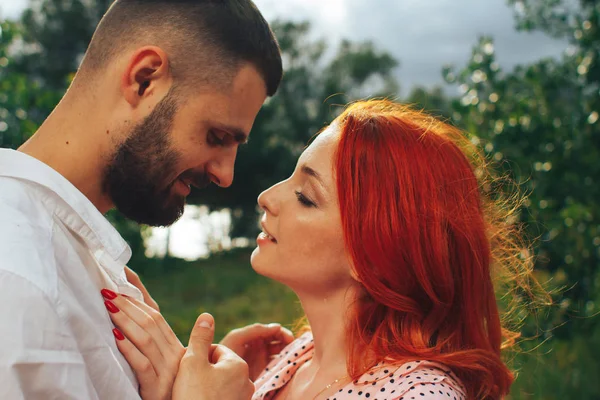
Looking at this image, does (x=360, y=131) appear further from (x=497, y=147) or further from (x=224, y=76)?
(x=497, y=147)

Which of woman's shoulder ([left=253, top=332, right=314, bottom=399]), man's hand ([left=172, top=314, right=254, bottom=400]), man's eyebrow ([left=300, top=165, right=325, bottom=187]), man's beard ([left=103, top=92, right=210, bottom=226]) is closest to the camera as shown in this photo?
man's hand ([left=172, top=314, right=254, bottom=400])

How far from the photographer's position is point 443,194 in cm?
238

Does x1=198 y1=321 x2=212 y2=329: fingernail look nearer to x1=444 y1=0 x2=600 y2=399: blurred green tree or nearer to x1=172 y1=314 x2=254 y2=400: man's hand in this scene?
x1=172 y1=314 x2=254 y2=400: man's hand

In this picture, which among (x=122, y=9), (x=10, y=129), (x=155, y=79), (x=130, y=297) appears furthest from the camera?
(x=10, y=129)

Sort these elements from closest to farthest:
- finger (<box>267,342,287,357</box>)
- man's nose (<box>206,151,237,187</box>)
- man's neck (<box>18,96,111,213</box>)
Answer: man's neck (<box>18,96,111,213</box>)
man's nose (<box>206,151,237,187</box>)
finger (<box>267,342,287,357</box>)

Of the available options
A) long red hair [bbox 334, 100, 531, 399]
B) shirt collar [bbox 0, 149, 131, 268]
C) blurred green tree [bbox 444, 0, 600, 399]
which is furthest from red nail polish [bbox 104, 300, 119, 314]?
blurred green tree [bbox 444, 0, 600, 399]

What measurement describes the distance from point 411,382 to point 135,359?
86 cm

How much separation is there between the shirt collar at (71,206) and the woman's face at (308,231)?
602 millimetres

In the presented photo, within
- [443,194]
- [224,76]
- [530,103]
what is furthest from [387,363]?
[530,103]

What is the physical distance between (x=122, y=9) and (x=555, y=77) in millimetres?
3475

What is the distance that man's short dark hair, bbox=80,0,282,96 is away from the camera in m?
2.36

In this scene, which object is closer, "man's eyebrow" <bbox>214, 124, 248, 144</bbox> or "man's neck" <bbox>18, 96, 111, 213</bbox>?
"man's neck" <bbox>18, 96, 111, 213</bbox>

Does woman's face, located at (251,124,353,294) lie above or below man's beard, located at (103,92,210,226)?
below

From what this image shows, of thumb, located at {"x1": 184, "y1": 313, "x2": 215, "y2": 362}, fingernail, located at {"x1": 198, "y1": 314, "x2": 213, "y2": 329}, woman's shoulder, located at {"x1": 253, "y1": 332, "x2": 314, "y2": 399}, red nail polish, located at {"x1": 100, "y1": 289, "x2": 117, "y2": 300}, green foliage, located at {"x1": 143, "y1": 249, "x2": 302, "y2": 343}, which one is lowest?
green foliage, located at {"x1": 143, "y1": 249, "x2": 302, "y2": 343}
